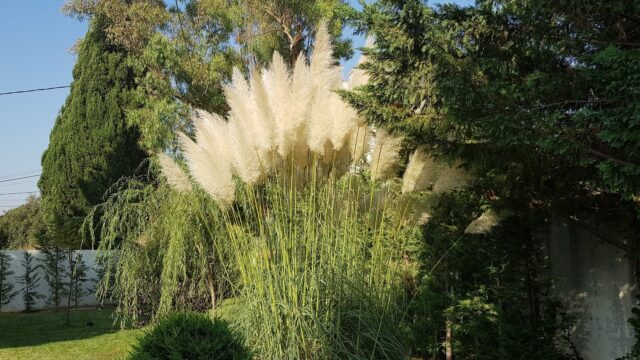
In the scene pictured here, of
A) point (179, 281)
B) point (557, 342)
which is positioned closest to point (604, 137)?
point (557, 342)

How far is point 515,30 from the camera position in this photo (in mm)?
3080

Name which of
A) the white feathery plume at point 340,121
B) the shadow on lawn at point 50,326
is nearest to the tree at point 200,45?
the shadow on lawn at point 50,326

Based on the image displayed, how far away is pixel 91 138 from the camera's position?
16.4m

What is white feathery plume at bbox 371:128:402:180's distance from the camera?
3566 mm

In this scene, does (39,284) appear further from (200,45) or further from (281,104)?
(281,104)

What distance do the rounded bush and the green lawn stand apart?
4144mm

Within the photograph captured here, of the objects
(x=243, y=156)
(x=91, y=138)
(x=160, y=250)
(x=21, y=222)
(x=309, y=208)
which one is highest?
(x=91, y=138)

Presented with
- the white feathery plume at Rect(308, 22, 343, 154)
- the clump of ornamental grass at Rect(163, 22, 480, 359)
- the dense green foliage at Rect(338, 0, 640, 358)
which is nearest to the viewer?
the dense green foliage at Rect(338, 0, 640, 358)

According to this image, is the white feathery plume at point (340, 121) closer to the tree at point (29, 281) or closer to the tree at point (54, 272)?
the tree at point (54, 272)

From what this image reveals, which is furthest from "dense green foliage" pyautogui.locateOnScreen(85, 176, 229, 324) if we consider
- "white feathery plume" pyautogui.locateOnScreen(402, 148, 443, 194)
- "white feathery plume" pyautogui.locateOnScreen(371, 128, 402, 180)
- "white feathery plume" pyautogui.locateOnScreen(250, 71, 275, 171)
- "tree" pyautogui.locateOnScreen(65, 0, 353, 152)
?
"tree" pyautogui.locateOnScreen(65, 0, 353, 152)

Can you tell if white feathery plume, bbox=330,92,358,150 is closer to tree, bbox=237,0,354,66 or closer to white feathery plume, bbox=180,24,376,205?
white feathery plume, bbox=180,24,376,205

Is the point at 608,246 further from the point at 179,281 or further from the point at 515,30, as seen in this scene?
the point at 179,281

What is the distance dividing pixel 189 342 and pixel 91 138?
15079 mm

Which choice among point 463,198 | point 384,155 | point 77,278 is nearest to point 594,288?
point 463,198
